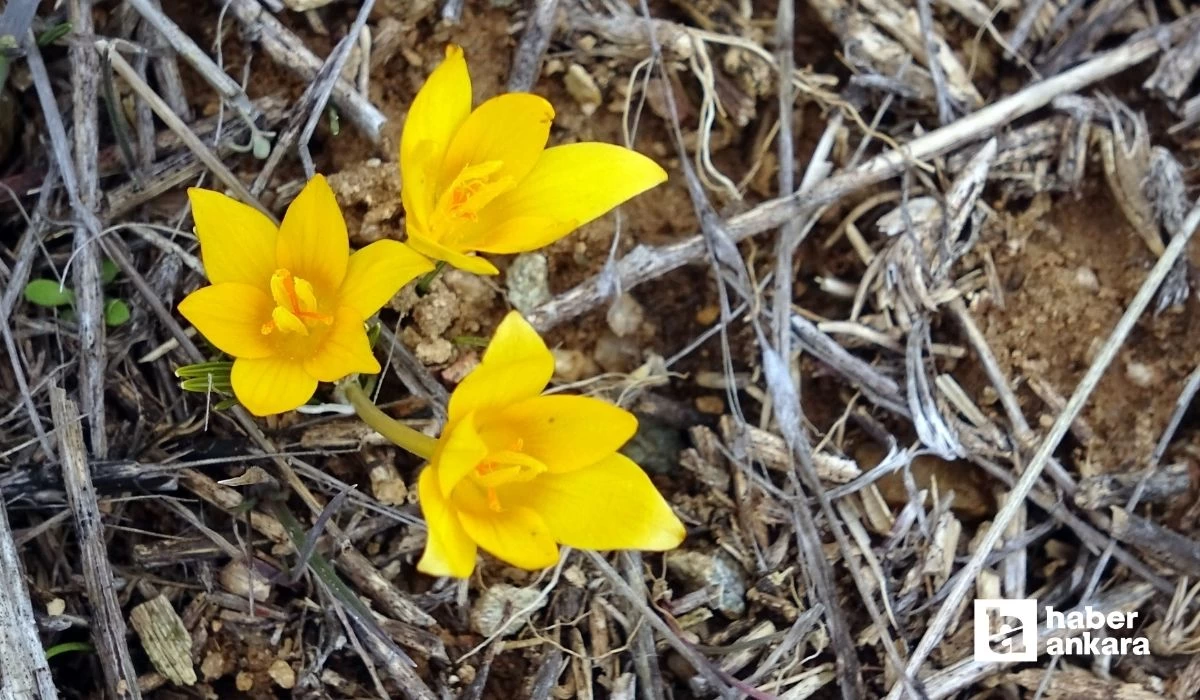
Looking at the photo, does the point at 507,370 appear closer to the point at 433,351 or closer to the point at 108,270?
the point at 433,351

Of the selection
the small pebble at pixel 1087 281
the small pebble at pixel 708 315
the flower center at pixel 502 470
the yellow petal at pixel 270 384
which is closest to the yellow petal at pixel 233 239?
the yellow petal at pixel 270 384

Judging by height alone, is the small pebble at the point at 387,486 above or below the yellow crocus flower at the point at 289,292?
below

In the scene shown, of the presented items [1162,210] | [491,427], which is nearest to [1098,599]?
[1162,210]

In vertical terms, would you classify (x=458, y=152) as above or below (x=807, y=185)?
above

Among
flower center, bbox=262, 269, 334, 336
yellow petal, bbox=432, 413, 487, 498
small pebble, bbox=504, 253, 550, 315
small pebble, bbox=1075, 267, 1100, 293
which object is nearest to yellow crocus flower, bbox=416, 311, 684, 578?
yellow petal, bbox=432, 413, 487, 498

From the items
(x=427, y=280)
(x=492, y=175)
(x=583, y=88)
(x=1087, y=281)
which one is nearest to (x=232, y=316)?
(x=427, y=280)

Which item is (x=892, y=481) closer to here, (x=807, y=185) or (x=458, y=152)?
(x=807, y=185)

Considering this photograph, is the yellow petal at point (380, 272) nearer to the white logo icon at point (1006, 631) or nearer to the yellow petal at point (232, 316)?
the yellow petal at point (232, 316)

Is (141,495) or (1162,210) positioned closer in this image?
(141,495)
